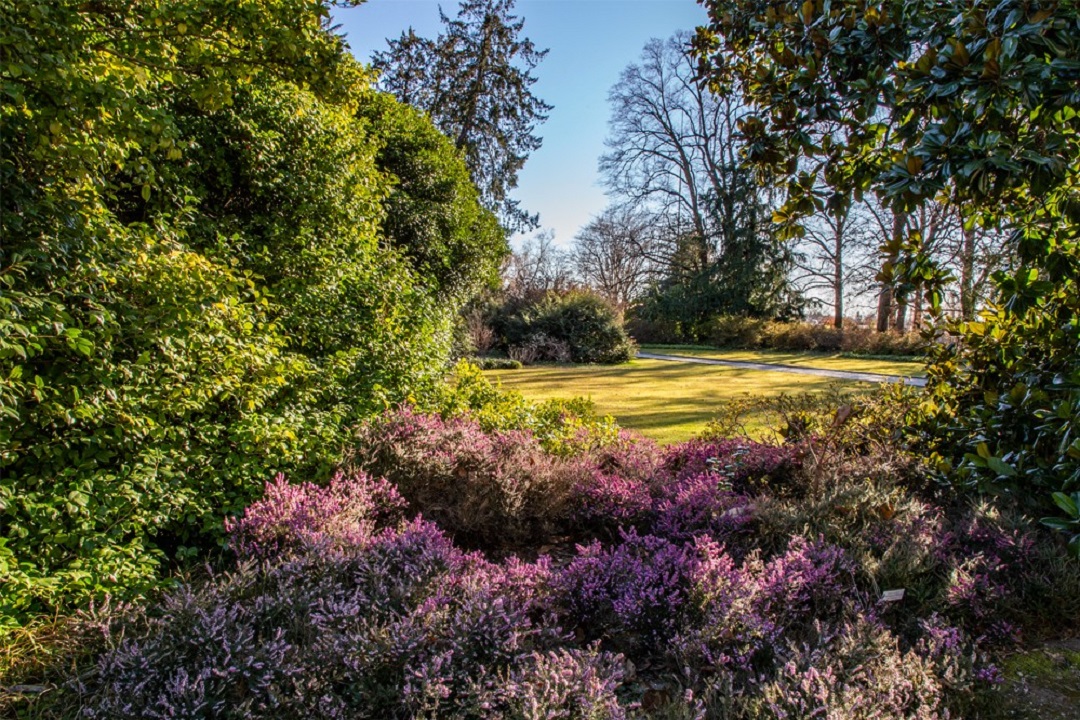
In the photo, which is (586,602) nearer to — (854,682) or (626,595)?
(626,595)

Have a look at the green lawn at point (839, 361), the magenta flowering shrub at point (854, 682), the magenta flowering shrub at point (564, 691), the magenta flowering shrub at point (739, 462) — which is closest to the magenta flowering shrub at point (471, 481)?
the magenta flowering shrub at point (739, 462)

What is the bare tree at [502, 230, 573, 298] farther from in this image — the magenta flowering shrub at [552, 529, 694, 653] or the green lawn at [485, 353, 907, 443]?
the magenta flowering shrub at [552, 529, 694, 653]

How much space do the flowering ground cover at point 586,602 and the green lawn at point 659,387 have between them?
283 centimetres

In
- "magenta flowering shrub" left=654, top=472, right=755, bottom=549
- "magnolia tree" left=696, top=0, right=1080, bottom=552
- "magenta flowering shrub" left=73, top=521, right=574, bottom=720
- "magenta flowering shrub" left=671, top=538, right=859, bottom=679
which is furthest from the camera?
"magenta flowering shrub" left=654, top=472, right=755, bottom=549

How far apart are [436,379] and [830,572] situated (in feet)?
11.7

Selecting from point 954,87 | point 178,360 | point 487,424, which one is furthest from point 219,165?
point 954,87

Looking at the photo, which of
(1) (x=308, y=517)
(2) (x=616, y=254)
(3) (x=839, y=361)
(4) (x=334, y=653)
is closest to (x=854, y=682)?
(4) (x=334, y=653)

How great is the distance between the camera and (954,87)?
5.62 ft

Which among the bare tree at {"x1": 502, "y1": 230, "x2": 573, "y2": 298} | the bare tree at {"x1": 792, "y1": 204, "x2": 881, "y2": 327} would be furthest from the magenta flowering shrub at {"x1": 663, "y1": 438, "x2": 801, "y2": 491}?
the bare tree at {"x1": 502, "y1": 230, "x2": 573, "y2": 298}

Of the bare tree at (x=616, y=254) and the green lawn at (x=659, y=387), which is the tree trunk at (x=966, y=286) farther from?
the bare tree at (x=616, y=254)

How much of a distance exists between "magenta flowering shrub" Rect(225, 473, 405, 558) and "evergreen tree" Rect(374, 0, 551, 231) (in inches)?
600

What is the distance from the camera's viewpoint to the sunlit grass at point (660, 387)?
7.49 meters

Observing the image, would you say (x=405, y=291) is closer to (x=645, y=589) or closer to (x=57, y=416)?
(x=57, y=416)

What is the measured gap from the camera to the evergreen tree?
17328 millimetres
